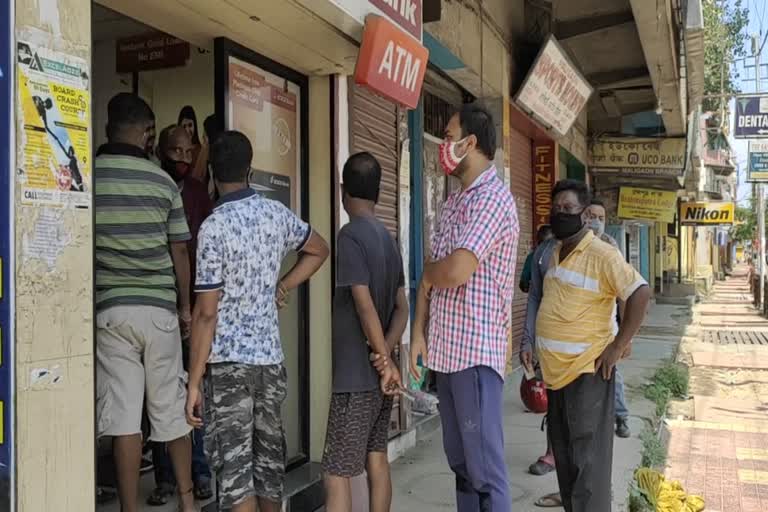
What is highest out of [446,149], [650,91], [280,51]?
[650,91]

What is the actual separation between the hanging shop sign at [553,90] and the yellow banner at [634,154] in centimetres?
460

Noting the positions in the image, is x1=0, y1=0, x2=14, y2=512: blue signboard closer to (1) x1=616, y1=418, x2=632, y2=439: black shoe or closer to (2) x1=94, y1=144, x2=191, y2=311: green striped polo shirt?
(2) x1=94, y1=144, x2=191, y2=311: green striped polo shirt

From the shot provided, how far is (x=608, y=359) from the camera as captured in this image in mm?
3342

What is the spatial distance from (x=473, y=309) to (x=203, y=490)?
74.8 inches

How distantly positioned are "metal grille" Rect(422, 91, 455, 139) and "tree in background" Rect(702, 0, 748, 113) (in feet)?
48.5

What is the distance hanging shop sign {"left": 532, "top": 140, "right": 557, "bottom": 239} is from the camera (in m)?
9.34

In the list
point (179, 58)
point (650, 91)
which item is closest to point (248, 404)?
point (179, 58)

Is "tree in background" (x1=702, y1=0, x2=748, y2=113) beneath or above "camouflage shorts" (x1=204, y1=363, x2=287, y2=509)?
above

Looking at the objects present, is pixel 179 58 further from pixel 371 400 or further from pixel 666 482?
pixel 666 482

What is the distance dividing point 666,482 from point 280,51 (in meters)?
3.76

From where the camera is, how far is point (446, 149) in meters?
2.92

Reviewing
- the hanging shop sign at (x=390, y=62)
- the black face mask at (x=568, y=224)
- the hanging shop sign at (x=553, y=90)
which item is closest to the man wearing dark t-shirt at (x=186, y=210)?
the hanging shop sign at (x=390, y=62)

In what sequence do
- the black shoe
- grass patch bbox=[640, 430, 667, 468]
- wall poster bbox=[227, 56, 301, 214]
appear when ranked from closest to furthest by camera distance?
1. wall poster bbox=[227, 56, 301, 214]
2. grass patch bbox=[640, 430, 667, 468]
3. the black shoe

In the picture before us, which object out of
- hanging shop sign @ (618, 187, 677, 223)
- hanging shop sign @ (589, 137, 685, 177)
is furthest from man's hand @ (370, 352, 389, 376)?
hanging shop sign @ (618, 187, 677, 223)
